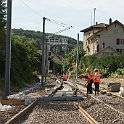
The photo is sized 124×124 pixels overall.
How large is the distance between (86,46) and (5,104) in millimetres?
108846

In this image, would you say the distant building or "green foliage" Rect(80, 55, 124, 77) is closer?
"green foliage" Rect(80, 55, 124, 77)

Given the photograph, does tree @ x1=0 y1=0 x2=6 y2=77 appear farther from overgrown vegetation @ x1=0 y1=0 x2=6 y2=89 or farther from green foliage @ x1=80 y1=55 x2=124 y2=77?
green foliage @ x1=80 y1=55 x2=124 y2=77

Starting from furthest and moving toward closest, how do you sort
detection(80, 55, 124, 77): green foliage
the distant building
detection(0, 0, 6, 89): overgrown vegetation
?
the distant building < detection(80, 55, 124, 77): green foliage < detection(0, 0, 6, 89): overgrown vegetation

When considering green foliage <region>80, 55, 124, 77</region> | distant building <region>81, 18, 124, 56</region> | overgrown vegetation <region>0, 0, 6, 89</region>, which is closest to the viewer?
overgrown vegetation <region>0, 0, 6, 89</region>

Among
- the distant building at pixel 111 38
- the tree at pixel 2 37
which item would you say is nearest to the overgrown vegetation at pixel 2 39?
the tree at pixel 2 37

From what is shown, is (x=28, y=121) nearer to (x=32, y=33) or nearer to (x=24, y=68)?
(x=24, y=68)

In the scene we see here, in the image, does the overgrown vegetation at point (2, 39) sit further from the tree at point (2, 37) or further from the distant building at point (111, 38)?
the distant building at point (111, 38)

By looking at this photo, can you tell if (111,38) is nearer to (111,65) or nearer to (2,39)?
(111,65)

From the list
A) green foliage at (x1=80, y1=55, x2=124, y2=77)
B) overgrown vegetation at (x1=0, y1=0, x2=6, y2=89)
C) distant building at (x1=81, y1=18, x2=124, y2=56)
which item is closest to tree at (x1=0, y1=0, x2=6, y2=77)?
overgrown vegetation at (x1=0, y1=0, x2=6, y2=89)

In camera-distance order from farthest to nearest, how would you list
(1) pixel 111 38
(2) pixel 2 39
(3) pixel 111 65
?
1. (1) pixel 111 38
2. (3) pixel 111 65
3. (2) pixel 2 39

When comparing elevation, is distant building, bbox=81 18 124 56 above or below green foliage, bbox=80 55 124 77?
above

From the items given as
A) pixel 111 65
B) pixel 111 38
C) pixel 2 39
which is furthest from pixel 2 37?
pixel 111 38

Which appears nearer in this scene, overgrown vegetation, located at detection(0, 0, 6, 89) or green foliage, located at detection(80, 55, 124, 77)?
overgrown vegetation, located at detection(0, 0, 6, 89)

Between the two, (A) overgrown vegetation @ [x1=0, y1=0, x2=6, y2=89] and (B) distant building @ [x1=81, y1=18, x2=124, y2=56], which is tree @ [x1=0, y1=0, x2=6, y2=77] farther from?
(B) distant building @ [x1=81, y1=18, x2=124, y2=56]
